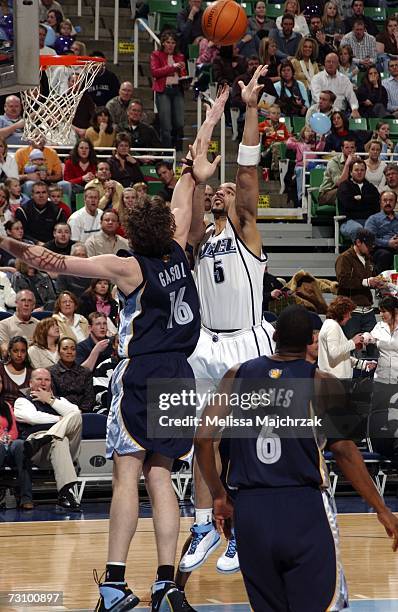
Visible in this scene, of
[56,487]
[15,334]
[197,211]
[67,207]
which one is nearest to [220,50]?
[67,207]

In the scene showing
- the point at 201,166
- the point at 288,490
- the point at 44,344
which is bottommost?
the point at 44,344

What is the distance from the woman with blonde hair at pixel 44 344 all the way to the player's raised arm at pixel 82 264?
5922 millimetres

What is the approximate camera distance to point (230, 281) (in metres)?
7.32

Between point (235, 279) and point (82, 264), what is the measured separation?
1.37m

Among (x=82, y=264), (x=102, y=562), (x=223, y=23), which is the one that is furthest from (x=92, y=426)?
(x=82, y=264)

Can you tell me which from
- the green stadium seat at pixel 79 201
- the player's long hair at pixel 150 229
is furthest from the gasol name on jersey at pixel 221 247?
the green stadium seat at pixel 79 201

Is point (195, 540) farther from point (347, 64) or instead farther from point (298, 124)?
point (347, 64)

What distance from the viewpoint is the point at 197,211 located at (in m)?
7.39

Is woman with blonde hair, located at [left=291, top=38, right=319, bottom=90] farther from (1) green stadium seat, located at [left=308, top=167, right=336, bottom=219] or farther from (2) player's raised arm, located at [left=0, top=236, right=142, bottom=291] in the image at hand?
(2) player's raised arm, located at [left=0, top=236, right=142, bottom=291]

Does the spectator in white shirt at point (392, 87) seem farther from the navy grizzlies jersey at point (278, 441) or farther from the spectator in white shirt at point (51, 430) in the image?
the navy grizzlies jersey at point (278, 441)

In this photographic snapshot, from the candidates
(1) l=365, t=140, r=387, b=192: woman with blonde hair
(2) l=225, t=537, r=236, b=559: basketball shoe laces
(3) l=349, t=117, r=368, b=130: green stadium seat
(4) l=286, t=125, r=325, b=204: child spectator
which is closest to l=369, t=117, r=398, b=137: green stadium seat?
(3) l=349, t=117, r=368, b=130: green stadium seat

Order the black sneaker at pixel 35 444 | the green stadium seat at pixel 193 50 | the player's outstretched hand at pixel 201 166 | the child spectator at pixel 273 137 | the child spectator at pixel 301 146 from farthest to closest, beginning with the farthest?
the green stadium seat at pixel 193 50 < the child spectator at pixel 273 137 < the child spectator at pixel 301 146 < the black sneaker at pixel 35 444 < the player's outstretched hand at pixel 201 166

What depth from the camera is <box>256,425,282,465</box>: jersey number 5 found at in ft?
16.2

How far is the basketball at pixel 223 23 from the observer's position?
1002 cm
